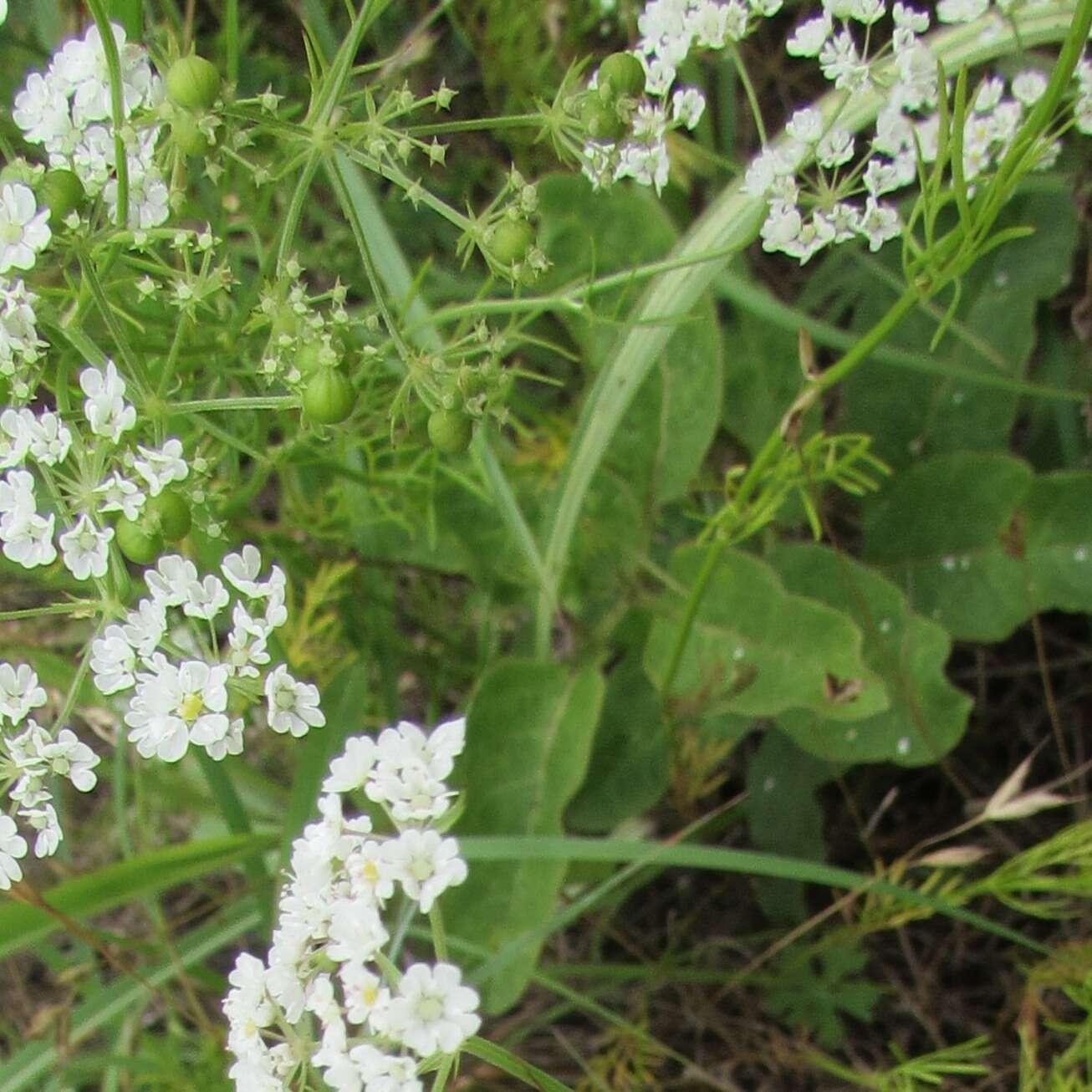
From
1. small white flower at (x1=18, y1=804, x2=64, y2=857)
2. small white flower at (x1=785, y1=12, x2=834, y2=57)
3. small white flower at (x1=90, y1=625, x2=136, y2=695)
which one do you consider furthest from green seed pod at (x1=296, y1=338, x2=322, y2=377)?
small white flower at (x1=785, y1=12, x2=834, y2=57)

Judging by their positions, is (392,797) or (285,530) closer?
(392,797)

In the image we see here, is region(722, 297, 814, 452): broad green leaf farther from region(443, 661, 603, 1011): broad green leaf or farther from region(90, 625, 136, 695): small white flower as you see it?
region(90, 625, 136, 695): small white flower

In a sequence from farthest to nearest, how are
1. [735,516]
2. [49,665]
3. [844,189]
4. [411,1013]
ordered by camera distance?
[49,665], [735,516], [844,189], [411,1013]

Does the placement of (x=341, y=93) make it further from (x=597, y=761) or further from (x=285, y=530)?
(x=597, y=761)

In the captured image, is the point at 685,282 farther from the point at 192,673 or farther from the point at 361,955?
the point at 361,955

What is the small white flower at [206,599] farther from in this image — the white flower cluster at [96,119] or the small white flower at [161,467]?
the white flower cluster at [96,119]

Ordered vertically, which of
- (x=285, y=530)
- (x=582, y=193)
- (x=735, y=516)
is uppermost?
(x=582, y=193)

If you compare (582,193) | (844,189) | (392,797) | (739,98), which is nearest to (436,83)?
(739,98)
